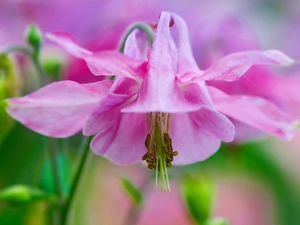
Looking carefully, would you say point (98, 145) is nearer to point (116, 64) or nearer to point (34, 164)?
point (116, 64)

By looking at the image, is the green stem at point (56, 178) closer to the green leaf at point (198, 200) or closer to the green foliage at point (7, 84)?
the green foliage at point (7, 84)

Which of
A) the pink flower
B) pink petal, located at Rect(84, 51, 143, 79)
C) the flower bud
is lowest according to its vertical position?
pink petal, located at Rect(84, 51, 143, 79)

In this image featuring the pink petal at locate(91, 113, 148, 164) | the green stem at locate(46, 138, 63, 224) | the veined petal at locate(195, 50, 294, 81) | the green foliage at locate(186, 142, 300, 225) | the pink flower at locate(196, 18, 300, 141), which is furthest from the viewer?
the green foliage at locate(186, 142, 300, 225)

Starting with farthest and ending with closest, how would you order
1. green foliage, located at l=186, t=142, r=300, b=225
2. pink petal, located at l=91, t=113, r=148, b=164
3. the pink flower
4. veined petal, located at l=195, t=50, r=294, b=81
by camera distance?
green foliage, located at l=186, t=142, r=300, b=225 → the pink flower → pink petal, located at l=91, t=113, r=148, b=164 → veined petal, located at l=195, t=50, r=294, b=81

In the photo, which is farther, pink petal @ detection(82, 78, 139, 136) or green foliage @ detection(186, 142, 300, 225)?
green foliage @ detection(186, 142, 300, 225)

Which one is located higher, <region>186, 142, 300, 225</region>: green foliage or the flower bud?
<region>186, 142, 300, 225</region>: green foliage

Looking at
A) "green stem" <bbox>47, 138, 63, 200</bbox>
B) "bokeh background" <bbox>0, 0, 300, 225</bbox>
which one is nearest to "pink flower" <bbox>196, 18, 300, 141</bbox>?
"bokeh background" <bbox>0, 0, 300, 225</bbox>

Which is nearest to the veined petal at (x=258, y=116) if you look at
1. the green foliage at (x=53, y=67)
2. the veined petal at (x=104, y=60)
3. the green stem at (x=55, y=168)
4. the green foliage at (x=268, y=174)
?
the veined petal at (x=104, y=60)

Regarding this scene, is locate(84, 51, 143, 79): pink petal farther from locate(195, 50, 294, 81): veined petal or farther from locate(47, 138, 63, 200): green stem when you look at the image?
locate(47, 138, 63, 200): green stem
